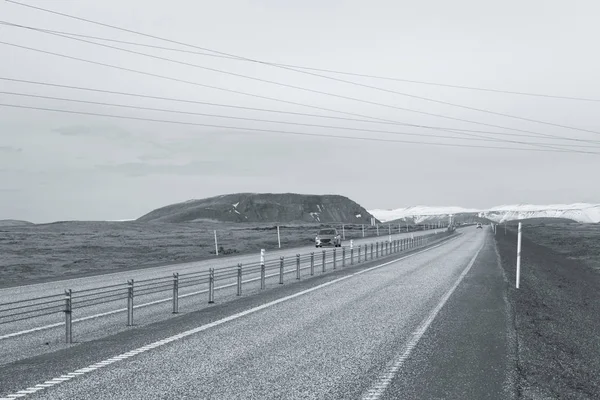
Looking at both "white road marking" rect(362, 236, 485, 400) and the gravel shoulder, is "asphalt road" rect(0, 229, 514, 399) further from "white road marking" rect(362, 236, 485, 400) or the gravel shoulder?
the gravel shoulder

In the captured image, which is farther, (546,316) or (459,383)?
(546,316)

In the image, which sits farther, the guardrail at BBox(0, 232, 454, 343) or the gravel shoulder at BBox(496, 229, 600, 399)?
the guardrail at BBox(0, 232, 454, 343)

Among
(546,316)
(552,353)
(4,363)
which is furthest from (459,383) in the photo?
(546,316)

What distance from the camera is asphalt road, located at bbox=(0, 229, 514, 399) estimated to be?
8594 mm

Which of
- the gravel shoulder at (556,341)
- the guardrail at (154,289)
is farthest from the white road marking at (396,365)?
the guardrail at (154,289)

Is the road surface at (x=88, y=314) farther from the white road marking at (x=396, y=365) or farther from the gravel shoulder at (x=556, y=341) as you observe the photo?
the gravel shoulder at (x=556, y=341)

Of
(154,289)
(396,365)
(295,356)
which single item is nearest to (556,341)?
(396,365)

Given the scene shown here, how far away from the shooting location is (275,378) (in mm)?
9227

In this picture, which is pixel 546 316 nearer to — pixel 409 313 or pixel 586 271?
pixel 409 313

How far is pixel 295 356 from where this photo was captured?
1089cm

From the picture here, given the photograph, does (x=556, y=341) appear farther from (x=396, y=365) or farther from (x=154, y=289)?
(x=154, y=289)

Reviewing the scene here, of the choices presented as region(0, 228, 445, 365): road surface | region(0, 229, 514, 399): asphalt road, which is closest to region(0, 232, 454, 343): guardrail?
region(0, 228, 445, 365): road surface

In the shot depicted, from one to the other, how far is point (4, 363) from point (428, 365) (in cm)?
638

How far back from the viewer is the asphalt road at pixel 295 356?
8.59 meters
